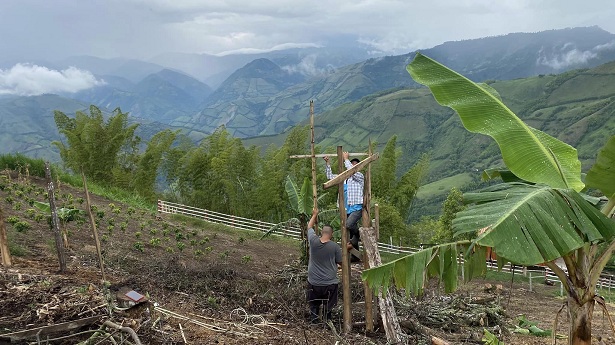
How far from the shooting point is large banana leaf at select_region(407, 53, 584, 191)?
11.0 ft

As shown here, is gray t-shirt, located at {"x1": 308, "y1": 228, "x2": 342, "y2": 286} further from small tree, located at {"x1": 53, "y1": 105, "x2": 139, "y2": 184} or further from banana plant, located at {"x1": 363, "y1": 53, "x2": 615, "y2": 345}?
small tree, located at {"x1": 53, "y1": 105, "x2": 139, "y2": 184}

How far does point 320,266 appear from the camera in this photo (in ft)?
19.0

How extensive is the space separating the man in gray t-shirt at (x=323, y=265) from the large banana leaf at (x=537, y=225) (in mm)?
2738

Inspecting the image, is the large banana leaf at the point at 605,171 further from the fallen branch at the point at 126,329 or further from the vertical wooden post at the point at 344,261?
the fallen branch at the point at 126,329

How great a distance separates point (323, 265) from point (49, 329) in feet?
10.2

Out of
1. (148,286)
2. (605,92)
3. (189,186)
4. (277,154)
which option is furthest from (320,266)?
(605,92)

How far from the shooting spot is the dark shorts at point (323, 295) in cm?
585

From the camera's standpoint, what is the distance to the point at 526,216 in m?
2.81

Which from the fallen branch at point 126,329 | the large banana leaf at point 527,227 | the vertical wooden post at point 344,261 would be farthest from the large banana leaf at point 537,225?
the fallen branch at point 126,329

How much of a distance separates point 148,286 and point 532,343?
5.43 m

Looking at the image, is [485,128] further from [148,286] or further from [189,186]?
[189,186]

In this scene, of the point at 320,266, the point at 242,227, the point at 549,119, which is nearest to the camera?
the point at 320,266

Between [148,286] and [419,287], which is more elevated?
[419,287]

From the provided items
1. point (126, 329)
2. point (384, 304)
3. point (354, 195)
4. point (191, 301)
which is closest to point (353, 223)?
point (354, 195)
